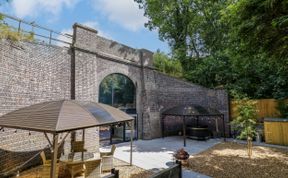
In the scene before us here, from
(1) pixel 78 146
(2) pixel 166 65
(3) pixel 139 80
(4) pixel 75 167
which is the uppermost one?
(2) pixel 166 65

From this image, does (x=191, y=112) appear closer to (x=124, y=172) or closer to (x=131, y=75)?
(x=131, y=75)

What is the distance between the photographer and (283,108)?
11.4 m

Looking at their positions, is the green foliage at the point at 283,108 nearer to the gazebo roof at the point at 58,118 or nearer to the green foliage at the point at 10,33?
the gazebo roof at the point at 58,118

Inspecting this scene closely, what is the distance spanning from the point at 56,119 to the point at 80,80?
18.2 ft


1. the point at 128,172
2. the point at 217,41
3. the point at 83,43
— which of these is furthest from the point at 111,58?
the point at 217,41

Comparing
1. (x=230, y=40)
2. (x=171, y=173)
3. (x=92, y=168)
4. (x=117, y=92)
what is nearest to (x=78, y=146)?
(x=92, y=168)

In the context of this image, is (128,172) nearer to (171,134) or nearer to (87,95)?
(87,95)

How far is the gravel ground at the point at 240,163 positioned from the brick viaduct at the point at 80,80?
4.31m

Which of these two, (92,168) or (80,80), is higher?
(80,80)

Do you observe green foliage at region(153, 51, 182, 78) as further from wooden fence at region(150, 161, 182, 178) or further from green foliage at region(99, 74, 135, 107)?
wooden fence at region(150, 161, 182, 178)

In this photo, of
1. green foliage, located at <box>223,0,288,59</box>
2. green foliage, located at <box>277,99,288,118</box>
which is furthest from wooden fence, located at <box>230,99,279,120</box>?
green foliage, located at <box>223,0,288,59</box>

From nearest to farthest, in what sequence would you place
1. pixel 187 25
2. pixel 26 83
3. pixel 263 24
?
pixel 263 24, pixel 26 83, pixel 187 25

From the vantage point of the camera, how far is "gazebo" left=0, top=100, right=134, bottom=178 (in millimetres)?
3734

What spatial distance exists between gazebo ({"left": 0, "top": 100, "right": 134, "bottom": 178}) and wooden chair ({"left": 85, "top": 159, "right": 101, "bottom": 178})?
134 centimetres
